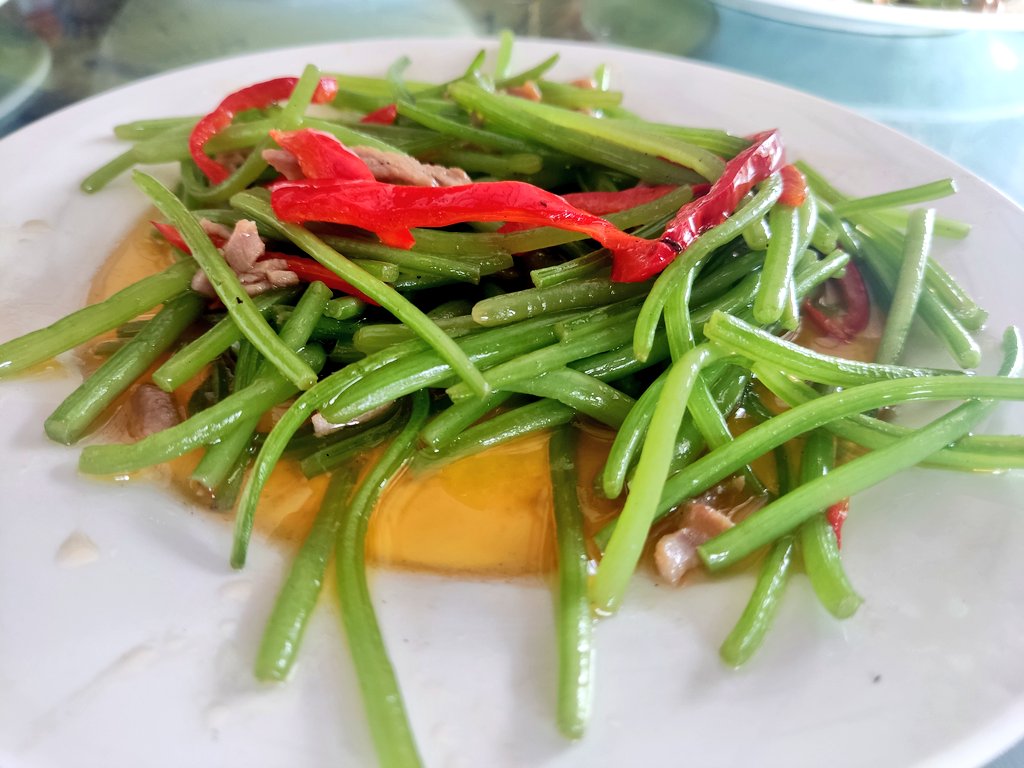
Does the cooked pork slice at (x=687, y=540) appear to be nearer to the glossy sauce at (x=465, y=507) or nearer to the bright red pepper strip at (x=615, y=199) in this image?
the glossy sauce at (x=465, y=507)

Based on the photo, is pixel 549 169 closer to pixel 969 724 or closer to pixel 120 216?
pixel 120 216

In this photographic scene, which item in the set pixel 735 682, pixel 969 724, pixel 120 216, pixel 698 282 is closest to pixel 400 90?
pixel 120 216

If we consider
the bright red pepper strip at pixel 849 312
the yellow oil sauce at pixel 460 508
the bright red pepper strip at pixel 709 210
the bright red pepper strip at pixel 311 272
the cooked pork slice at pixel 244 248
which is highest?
the bright red pepper strip at pixel 709 210

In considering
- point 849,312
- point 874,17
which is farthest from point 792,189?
point 874,17

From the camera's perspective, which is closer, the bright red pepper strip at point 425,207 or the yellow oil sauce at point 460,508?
the yellow oil sauce at point 460,508

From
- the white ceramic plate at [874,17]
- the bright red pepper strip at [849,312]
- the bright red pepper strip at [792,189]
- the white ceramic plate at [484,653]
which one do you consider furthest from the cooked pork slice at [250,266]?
the white ceramic plate at [874,17]

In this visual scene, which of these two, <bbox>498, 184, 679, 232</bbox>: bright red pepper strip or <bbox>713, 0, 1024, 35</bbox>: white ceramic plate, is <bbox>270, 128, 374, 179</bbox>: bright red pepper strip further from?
<bbox>713, 0, 1024, 35</bbox>: white ceramic plate

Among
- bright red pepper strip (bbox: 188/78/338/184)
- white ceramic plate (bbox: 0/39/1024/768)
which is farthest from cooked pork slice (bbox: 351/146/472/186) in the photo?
white ceramic plate (bbox: 0/39/1024/768)
